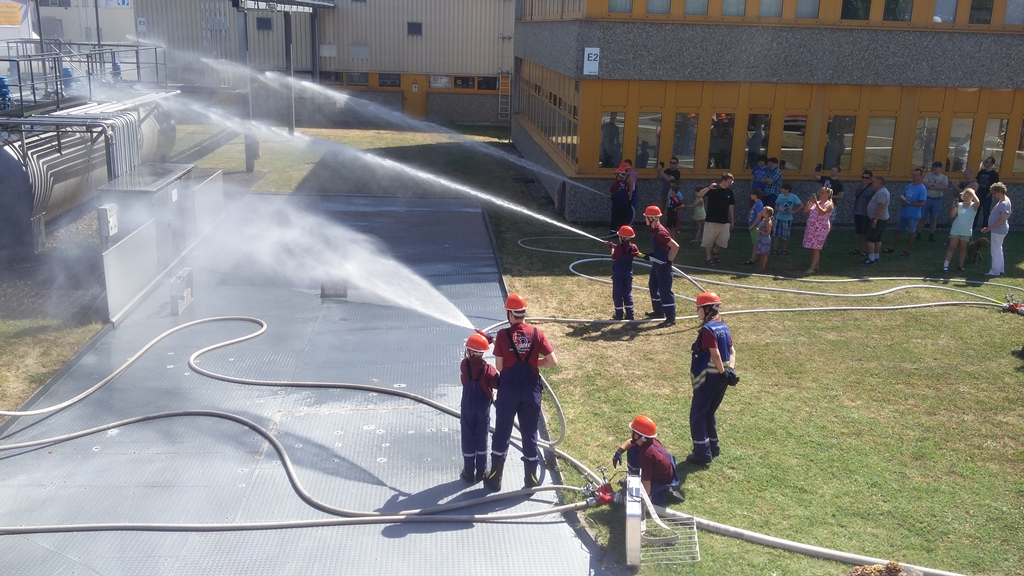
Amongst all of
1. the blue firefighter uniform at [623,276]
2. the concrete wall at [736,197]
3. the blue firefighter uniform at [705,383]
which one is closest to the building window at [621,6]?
the concrete wall at [736,197]

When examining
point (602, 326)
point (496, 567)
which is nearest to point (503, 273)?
point (602, 326)

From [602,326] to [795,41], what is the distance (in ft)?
30.2

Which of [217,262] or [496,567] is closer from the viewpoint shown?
[496,567]

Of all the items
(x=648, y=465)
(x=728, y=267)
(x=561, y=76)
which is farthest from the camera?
(x=561, y=76)

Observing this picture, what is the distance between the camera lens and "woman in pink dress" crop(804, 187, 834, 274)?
1391 centimetres

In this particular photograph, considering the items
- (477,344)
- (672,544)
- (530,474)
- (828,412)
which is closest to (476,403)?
(477,344)

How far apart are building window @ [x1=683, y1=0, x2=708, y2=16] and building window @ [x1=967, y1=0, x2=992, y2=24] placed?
5630mm

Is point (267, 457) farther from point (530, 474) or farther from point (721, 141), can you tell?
point (721, 141)

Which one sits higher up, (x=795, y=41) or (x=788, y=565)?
(x=795, y=41)

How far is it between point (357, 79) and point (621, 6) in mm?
20227

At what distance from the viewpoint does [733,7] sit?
1708cm

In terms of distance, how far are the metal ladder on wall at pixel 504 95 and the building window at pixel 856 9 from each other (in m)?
19.0

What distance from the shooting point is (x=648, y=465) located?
669 centimetres

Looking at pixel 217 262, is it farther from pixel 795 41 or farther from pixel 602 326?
pixel 795 41
